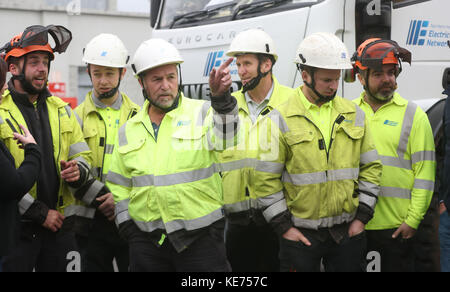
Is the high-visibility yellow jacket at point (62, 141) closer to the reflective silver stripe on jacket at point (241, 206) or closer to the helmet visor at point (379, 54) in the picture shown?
the reflective silver stripe on jacket at point (241, 206)

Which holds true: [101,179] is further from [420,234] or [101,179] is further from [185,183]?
[420,234]

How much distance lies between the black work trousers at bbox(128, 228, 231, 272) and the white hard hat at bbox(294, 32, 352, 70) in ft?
4.00

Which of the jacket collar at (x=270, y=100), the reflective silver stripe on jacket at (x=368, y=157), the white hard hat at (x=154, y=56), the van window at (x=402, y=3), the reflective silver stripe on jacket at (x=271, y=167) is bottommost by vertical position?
the reflective silver stripe on jacket at (x=271, y=167)

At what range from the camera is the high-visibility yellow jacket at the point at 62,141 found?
14.3 ft

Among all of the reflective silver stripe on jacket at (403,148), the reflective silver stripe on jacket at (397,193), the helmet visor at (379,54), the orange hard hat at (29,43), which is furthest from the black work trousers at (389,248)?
the orange hard hat at (29,43)

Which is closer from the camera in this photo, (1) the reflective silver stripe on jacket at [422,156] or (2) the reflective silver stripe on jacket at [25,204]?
(2) the reflective silver stripe on jacket at [25,204]

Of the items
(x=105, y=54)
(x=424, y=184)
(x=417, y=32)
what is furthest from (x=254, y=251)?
(x=417, y=32)

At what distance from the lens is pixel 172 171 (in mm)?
3859

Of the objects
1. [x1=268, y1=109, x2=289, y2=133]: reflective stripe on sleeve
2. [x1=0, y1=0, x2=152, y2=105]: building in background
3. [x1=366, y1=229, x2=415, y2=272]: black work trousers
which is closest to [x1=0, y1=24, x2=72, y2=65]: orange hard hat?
[x1=268, y1=109, x2=289, y2=133]: reflective stripe on sleeve

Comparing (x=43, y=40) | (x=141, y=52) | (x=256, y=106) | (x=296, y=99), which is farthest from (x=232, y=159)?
(x=43, y=40)

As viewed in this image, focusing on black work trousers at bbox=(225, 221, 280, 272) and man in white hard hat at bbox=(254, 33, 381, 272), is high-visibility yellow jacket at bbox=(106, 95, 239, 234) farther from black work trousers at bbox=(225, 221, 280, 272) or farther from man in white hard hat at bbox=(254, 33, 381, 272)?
black work trousers at bbox=(225, 221, 280, 272)

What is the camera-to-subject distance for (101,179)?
16.1 ft

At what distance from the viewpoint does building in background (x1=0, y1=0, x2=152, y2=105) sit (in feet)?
65.2

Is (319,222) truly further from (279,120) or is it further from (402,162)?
(402,162)
